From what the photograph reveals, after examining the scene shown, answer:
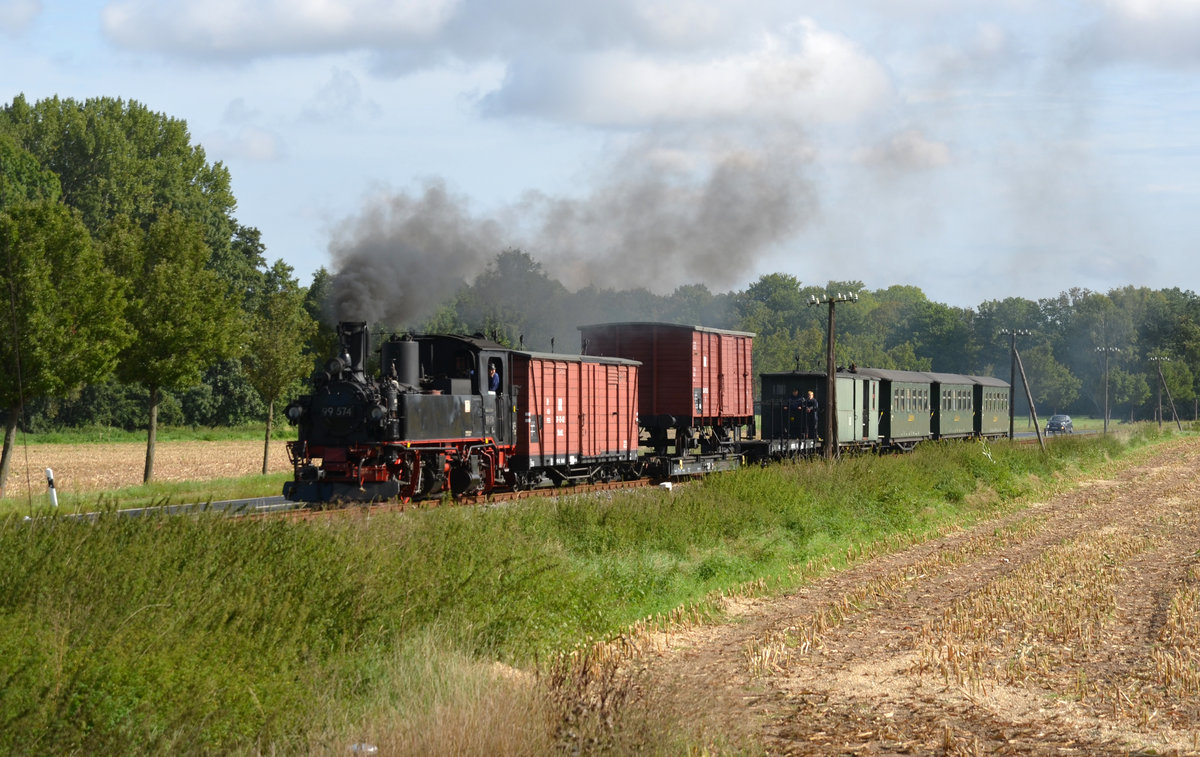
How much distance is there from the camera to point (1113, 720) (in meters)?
9.06

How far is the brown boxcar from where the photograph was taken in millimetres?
30094

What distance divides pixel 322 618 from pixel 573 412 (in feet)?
55.0

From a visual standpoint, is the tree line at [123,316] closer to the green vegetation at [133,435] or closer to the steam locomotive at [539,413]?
the steam locomotive at [539,413]

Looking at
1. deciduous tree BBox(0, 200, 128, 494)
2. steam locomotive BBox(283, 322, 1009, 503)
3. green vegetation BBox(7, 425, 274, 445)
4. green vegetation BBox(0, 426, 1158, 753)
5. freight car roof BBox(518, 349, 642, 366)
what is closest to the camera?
green vegetation BBox(0, 426, 1158, 753)

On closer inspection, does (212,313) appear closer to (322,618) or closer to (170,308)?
(170,308)

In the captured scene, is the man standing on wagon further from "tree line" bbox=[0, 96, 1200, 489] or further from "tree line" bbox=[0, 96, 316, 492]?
"tree line" bbox=[0, 96, 316, 492]

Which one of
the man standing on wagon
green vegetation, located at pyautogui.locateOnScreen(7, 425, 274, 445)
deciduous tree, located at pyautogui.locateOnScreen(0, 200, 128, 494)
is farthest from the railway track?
green vegetation, located at pyautogui.locateOnScreen(7, 425, 274, 445)

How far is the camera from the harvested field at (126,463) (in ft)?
108

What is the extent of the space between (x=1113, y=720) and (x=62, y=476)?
3452 centimetres

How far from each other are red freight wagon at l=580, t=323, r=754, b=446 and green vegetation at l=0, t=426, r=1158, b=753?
502 inches

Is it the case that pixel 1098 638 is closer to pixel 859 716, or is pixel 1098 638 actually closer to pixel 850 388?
pixel 859 716

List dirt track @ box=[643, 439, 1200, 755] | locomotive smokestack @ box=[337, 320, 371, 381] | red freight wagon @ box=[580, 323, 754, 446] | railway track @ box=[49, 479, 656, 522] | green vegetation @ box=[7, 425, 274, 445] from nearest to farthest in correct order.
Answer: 1. dirt track @ box=[643, 439, 1200, 755]
2. railway track @ box=[49, 479, 656, 522]
3. locomotive smokestack @ box=[337, 320, 371, 381]
4. red freight wagon @ box=[580, 323, 754, 446]
5. green vegetation @ box=[7, 425, 274, 445]

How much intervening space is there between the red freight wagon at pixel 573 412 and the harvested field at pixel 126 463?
11.9 metres

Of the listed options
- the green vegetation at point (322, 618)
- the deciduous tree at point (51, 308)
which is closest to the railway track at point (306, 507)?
the green vegetation at point (322, 618)
